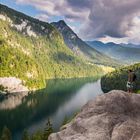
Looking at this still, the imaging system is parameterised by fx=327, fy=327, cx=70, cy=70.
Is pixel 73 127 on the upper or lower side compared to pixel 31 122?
upper

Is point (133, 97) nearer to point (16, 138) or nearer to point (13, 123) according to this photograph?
point (16, 138)

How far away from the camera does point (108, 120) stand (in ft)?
103

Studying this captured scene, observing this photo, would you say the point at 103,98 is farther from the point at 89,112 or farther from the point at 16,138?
the point at 16,138

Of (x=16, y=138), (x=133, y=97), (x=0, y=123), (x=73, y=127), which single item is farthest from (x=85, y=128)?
(x=0, y=123)

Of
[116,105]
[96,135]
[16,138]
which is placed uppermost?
[116,105]

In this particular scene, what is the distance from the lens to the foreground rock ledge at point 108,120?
29469 millimetres

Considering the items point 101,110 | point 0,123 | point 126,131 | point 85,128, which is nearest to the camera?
point 126,131

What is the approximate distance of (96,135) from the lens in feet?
96.9

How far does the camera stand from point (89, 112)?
112 ft

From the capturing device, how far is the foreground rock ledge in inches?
1160

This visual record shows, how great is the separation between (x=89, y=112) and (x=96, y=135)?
4854 millimetres

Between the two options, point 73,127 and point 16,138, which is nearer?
point 73,127

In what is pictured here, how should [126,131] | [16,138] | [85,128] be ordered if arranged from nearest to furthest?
[126,131], [85,128], [16,138]

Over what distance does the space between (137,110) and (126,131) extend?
455 cm
